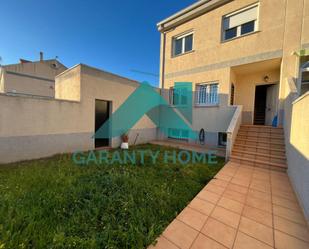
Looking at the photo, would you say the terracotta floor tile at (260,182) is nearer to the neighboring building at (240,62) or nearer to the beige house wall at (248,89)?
the neighboring building at (240,62)

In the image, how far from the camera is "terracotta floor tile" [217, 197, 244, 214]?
2807mm

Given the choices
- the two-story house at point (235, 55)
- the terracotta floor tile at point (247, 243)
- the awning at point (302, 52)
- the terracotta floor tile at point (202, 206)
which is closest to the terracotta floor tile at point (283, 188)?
the terracotta floor tile at point (202, 206)

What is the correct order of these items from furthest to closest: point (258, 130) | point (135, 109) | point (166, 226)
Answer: point (135, 109)
point (258, 130)
point (166, 226)

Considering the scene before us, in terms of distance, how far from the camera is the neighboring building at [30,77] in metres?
12.0

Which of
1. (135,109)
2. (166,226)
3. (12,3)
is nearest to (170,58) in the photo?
(135,109)

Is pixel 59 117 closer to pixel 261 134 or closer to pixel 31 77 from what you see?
pixel 261 134

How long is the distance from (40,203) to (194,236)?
2783 mm

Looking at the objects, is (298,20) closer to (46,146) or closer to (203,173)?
(203,173)

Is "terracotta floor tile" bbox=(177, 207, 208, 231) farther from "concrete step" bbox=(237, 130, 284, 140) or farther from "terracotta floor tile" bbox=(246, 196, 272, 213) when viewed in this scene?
"concrete step" bbox=(237, 130, 284, 140)

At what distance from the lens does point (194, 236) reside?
212 cm

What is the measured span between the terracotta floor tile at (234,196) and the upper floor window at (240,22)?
24.6 feet

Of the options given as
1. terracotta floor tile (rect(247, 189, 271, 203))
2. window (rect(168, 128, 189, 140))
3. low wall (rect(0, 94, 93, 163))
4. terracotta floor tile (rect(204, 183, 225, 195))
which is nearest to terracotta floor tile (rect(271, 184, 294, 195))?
terracotta floor tile (rect(247, 189, 271, 203))

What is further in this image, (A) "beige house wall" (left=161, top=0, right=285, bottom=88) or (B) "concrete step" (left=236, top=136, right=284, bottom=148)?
(A) "beige house wall" (left=161, top=0, right=285, bottom=88)

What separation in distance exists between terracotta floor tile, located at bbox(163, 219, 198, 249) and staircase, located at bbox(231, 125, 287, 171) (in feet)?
13.7
